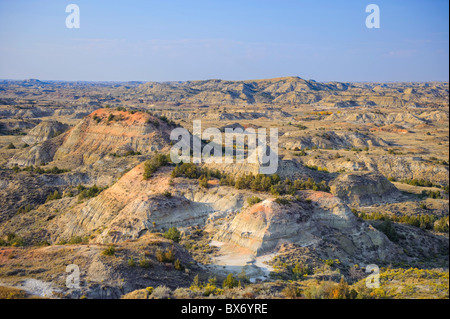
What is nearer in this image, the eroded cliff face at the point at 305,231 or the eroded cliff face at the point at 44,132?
the eroded cliff face at the point at 305,231

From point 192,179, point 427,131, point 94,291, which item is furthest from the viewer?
point 427,131

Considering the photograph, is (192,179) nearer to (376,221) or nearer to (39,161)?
(376,221)

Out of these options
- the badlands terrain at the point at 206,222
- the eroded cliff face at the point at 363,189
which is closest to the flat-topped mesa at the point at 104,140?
the badlands terrain at the point at 206,222

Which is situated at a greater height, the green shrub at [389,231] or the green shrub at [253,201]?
the green shrub at [253,201]

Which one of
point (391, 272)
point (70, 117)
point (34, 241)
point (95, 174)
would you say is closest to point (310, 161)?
point (95, 174)

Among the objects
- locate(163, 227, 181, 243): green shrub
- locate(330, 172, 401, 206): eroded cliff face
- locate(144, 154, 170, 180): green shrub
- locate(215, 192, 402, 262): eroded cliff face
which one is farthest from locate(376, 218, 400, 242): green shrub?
locate(144, 154, 170, 180): green shrub

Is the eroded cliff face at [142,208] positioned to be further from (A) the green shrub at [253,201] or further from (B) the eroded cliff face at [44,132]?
(B) the eroded cliff face at [44,132]

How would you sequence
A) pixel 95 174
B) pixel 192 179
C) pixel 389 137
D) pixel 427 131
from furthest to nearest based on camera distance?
pixel 427 131 → pixel 389 137 → pixel 95 174 → pixel 192 179
